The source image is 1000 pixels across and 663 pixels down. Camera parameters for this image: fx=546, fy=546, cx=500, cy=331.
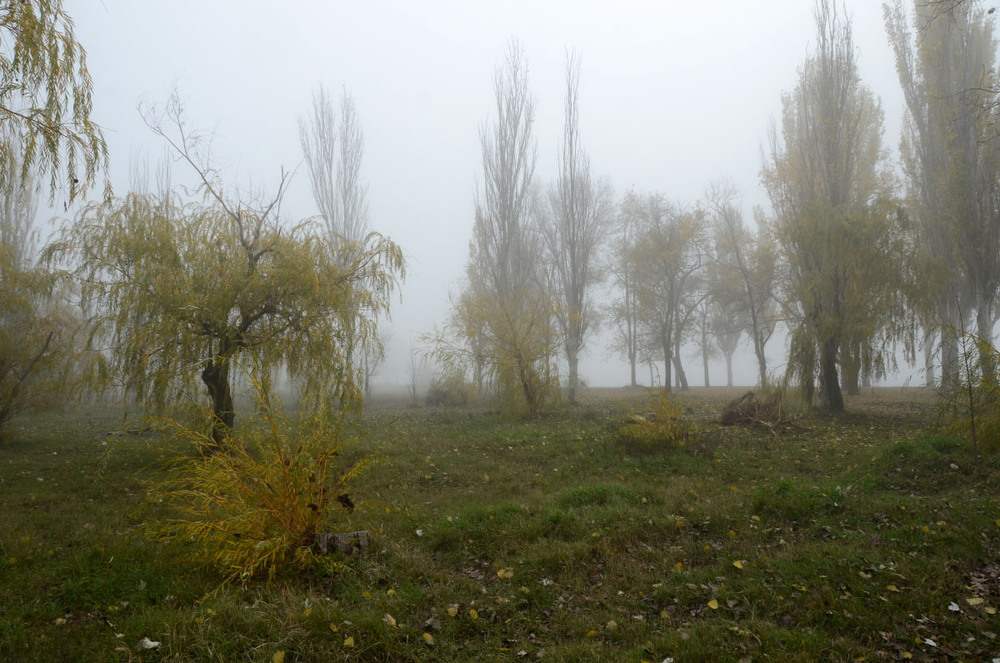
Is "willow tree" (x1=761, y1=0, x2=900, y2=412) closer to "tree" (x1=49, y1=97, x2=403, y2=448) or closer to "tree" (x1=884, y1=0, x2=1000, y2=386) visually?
"tree" (x1=884, y1=0, x2=1000, y2=386)

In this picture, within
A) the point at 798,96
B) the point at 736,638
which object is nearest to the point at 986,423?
the point at 736,638

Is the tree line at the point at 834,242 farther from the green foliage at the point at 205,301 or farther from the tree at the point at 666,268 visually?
the green foliage at the point at 205,301

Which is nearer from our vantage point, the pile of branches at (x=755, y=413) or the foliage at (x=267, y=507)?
the foliage at (x=267, y=507)

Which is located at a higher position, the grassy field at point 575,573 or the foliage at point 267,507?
the foliage at point 267,507

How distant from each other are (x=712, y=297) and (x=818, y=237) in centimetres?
1354

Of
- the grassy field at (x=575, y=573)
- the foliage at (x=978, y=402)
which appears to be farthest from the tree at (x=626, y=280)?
the grassy field at (x=575, y=573)

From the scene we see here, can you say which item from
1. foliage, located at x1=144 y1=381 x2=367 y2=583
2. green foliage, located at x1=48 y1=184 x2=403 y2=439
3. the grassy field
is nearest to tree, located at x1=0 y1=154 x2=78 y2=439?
green foliage, located at x1=48 y1=184 x2=403 y2=439

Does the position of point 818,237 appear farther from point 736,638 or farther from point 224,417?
point 224,417

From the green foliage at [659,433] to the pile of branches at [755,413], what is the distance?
259 cm

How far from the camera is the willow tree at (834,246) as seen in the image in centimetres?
1248

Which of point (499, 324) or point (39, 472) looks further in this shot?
point (499, 324)

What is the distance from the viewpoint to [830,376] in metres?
12.7

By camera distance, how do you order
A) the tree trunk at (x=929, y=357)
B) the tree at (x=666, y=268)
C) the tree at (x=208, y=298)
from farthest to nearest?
1. the tree at (x=666, y=268)
2. the tree trunk at (x=929, y=357)
3. the tree at (x=208, y=298)

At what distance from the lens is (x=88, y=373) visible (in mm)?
8438
